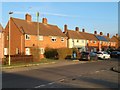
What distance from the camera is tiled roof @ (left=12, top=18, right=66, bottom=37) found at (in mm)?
53997

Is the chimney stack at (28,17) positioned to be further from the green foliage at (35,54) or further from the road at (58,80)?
the road at (58,80)

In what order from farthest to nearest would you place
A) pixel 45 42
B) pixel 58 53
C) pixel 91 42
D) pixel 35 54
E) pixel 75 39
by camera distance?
pixel 91 42, pixel 75 39, pixel 45 42, pixel 58 53, pixel 35 54

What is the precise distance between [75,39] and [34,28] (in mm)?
21246

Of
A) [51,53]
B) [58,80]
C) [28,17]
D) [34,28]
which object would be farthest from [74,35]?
[58,80]

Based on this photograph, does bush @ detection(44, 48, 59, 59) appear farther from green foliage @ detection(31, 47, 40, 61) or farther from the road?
the road

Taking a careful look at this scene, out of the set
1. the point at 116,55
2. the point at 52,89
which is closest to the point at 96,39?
the point at 116,55

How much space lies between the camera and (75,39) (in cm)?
7719

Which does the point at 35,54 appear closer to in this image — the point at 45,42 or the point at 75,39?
the point at 45,42

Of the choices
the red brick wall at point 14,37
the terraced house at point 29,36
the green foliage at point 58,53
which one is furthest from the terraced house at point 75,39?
the red brick wall at point 14,37

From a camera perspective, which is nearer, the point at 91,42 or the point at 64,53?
the point at 64,53

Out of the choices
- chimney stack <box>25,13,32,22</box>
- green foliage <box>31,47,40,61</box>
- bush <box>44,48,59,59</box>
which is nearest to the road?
green foliage <box>31,47,40,61</box>

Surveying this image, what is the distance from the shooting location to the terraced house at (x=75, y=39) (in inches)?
2926

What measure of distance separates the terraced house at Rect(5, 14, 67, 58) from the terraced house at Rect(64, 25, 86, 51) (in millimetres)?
8681

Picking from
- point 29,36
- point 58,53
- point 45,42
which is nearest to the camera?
point 58,53
